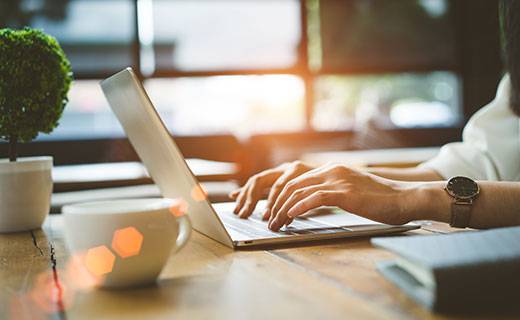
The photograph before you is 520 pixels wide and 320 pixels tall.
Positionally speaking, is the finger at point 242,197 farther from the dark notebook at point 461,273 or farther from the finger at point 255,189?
the dark notebook at point 461,273

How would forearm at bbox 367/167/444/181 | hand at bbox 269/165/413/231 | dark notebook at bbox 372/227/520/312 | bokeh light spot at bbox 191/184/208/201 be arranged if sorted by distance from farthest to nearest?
forearm at bbox 367/167/444/181 < hand at bbox 269/165/413/231 < bokeh light spot at bbox 191/184/208/201 < dark notebook at bbox 372/227/520/312

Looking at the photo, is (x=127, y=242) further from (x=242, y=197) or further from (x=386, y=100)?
(x=386, y=100)

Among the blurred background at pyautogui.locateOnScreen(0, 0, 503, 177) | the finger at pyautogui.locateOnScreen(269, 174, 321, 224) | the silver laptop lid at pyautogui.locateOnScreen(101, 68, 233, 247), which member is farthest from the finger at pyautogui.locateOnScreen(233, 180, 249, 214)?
the blurred background at pyautogui.locateOnScreen(0, 0, 503, 177)

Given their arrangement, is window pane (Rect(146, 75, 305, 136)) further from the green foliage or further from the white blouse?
the green foliage

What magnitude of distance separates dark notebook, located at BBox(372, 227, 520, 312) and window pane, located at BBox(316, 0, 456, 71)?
16.6ft

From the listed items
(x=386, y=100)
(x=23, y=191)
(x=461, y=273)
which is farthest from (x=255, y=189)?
(x=386, y=100)

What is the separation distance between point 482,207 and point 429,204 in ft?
0.27

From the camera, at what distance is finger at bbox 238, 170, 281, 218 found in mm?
1090

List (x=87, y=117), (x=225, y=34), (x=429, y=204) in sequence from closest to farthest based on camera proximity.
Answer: (x=429, y=204), (x=87, y=117), (x=225, y=34)

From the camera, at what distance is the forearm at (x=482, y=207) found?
2.99 feet

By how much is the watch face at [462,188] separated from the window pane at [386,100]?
4.65m

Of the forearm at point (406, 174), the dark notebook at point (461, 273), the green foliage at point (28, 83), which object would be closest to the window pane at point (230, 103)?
the forearm at point (406, 174)

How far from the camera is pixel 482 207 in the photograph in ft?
3.00

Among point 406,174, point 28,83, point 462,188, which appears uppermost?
point 28,83
